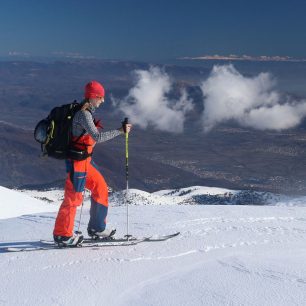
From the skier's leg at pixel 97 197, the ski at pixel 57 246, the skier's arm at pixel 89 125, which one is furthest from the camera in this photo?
the skier's leg at pixel 97 197

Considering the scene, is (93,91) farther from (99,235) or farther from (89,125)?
(99,235)

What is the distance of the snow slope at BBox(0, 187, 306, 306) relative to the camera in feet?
18.4

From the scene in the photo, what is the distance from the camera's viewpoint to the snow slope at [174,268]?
560 centimetres

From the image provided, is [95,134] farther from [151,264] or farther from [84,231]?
[84,231]

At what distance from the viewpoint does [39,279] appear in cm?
621

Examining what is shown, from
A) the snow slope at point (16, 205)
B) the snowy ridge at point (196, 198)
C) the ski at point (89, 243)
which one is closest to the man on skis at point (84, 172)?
the ski at point (89, 243)

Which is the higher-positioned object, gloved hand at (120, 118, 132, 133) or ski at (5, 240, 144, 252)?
gloved hand at (120, 118, 132, 133)

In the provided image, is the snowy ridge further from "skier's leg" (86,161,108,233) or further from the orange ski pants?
the orange ski pants

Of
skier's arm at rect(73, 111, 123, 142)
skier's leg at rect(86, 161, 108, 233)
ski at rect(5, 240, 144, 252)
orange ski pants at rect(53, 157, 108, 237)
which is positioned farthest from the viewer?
skier's leg at rect(86, 161, 108, 233)

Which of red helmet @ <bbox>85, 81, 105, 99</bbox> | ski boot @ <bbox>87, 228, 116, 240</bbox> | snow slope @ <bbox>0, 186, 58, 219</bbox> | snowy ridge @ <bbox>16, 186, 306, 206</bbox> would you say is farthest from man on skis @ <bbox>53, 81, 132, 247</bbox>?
snowy ridge @ <bbox>16, 186, 306, 206</bbox>

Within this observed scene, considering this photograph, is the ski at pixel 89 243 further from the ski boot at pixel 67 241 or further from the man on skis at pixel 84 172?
the man on skis at pixel 84 172

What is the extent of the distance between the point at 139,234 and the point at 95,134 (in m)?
2.48

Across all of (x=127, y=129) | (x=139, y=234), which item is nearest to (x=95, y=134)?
(x=127, y=129)

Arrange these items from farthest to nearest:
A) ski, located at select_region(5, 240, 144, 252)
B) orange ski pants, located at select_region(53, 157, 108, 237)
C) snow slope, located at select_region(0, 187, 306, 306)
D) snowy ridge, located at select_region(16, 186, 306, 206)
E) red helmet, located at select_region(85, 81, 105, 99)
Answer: snowy ridge, located at select_region(16, 186, 306, 206) < ski, located at select_region(5, 240, 144, 252) < orange ski pants, located at select_region(53, 157, 108, 237) < red helmet, located at select_region(85, 81, 105, 99) < snow slope, located at select_region(0, 187, 306, 306)
